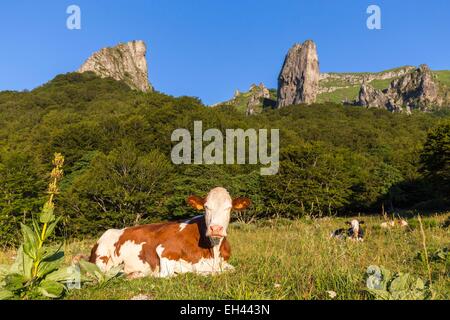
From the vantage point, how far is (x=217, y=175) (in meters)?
44.9

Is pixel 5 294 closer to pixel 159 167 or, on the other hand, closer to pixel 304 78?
pixel 159 167

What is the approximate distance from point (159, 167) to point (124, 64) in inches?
5598

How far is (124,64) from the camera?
174 m

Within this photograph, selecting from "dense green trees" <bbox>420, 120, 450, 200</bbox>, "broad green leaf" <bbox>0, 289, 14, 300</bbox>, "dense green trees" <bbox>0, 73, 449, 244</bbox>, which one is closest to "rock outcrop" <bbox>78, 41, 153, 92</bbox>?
"dense green trees" <bbox>0, 73, 449, 244</bbox>

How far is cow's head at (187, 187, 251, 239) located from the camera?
19.4ft

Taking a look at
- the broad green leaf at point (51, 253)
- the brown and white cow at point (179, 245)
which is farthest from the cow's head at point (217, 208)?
the broad green leaf at point (51, 253)

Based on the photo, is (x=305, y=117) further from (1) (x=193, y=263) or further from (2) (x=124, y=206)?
(1) (x=193, y=263)

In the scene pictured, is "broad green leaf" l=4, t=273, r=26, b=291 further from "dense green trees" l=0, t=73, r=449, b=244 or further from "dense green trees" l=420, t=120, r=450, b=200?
"dense green trees" l=420, t=120, r=450, b=200

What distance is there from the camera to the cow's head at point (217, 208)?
5.92 m

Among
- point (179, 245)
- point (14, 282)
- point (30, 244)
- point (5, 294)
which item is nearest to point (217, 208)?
point (179, 245)

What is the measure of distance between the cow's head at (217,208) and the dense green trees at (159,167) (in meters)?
1.05

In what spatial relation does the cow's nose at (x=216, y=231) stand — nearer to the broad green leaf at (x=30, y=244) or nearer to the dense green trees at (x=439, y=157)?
the broad green leaf at (x=30, y=244)

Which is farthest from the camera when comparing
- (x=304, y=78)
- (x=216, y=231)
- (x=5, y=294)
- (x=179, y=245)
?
(x=304, y=78)
